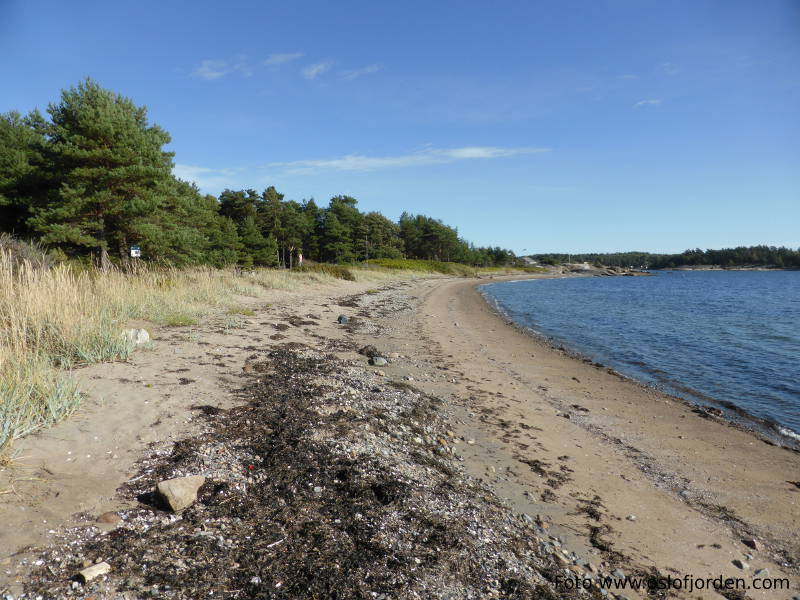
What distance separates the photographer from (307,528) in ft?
10.9

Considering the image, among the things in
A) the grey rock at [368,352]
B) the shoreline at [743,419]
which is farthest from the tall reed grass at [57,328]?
the shoreline at [743,419]

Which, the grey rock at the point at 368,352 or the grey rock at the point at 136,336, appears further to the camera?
the grey rock at the point at 368,352

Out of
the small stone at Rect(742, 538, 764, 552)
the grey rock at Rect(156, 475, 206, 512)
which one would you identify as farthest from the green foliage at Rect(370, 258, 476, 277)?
the grey rock at Rect(156, 475, 206, 512)

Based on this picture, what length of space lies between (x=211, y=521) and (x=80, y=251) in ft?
79.8

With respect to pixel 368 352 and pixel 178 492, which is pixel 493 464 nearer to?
pixel 178 492

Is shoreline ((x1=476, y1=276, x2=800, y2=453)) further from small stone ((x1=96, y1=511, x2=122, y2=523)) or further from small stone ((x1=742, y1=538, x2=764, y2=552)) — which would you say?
small stone ((x1=96, y1=511, x2=122, y2=523))

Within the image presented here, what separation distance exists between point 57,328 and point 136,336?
128 cm

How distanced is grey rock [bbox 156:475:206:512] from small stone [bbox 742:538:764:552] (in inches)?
232

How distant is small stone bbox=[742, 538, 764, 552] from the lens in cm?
445

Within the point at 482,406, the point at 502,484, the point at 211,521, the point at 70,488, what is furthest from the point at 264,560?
the point at 482,406

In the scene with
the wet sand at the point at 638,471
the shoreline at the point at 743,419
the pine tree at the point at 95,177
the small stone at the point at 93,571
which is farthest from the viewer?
the pine tree at the point at 95,177

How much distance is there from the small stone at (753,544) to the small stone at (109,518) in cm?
637

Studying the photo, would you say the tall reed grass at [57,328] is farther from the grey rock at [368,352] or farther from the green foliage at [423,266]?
the green foliage at [423,266]

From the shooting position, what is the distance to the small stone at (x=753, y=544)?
445 centimetres
